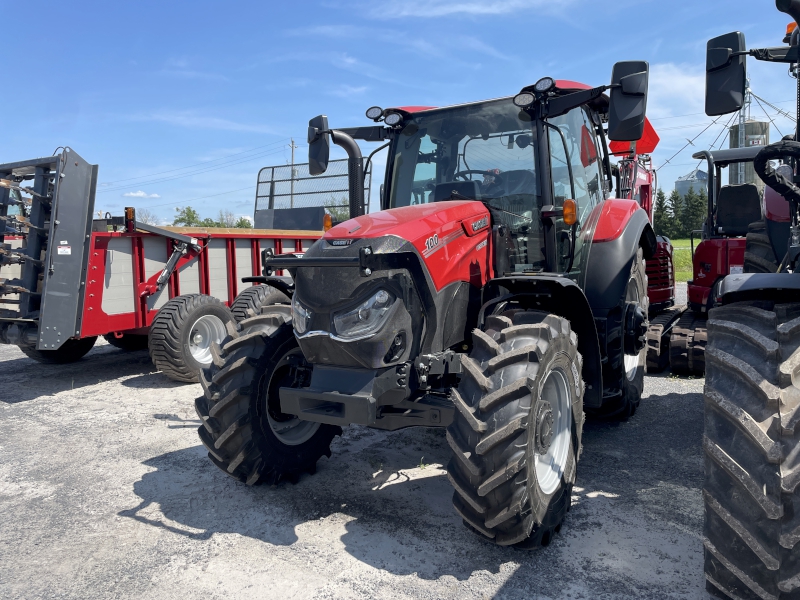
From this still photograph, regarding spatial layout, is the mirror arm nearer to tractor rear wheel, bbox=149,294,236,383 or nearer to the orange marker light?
the orange marker light

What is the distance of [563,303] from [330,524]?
77.1 inches

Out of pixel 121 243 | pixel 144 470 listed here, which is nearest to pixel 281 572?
pixel 144 470

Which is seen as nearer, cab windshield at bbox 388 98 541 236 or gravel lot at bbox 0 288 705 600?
gravel lot at bbox 0 288 705 600

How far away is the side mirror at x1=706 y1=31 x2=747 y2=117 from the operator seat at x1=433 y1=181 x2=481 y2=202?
5.58 feet

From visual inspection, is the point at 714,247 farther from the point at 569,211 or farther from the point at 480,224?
the point at 480,224

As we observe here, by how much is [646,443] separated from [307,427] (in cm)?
261

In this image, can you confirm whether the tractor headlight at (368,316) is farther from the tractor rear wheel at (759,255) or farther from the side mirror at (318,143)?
the tractor rear wheel at (759,255)

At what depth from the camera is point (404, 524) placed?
3.63 meters

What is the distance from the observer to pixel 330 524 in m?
3.69

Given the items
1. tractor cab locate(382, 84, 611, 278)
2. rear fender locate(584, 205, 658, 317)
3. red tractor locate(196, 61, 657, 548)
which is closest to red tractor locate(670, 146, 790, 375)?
red tractor locate(196, 61, 657, 548)

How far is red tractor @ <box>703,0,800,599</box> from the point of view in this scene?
2189mm

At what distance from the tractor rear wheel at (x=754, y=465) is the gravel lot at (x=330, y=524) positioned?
0.72m

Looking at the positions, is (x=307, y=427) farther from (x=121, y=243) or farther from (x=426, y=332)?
(x=121, y=243)

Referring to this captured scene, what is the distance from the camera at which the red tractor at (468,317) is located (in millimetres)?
3098
